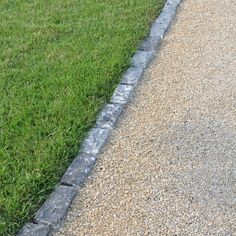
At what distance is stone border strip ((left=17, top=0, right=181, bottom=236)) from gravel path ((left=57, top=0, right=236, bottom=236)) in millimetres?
70

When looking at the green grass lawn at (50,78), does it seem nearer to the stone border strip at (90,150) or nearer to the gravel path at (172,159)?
the stone border strip at (90,150)

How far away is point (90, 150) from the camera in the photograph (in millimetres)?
3398

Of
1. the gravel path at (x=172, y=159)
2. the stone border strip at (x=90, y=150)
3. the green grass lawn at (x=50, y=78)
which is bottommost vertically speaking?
the gravel path at (x=172, y=159)

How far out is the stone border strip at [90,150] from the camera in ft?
9.14

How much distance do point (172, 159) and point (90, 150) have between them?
63 cm

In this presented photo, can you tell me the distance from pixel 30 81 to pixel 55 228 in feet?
5.74

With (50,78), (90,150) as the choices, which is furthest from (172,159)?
(50,78)

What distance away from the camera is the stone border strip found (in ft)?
9.14

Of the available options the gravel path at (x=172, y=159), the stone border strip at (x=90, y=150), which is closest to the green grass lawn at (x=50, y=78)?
the stone border strip at (x=90, y=150)

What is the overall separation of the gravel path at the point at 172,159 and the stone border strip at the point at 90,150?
0.07 m

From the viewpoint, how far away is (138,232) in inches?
109

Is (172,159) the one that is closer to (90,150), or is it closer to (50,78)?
(90,150)

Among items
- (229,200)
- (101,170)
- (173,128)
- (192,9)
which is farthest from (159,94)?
(192,9)

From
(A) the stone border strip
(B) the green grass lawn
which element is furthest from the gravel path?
(B) the green grass lawn
